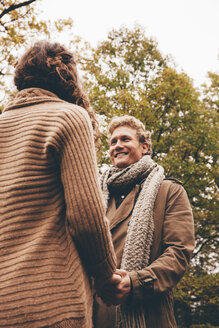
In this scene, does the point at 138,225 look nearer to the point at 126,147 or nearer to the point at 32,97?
the point at 126,147

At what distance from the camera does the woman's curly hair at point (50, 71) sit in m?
1.39

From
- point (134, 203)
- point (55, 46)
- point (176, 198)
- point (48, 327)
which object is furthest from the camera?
point (134, 203)

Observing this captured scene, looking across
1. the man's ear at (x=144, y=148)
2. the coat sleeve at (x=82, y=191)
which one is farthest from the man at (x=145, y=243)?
the coat sleeve at (x=82, y=191)

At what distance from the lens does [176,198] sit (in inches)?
91.0

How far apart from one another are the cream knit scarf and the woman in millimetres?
806

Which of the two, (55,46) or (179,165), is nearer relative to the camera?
(55,46)

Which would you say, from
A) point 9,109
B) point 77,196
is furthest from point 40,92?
point 77,196

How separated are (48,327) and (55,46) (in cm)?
123

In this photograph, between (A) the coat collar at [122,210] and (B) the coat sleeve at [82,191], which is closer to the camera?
(B) the coat sleeve at [82,191]

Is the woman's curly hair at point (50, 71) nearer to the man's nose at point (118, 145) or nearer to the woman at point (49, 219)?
the woman at point (49, 219)

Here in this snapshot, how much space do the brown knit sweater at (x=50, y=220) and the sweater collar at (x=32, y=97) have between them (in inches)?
1.7

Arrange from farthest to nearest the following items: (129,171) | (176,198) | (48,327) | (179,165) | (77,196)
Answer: (179,165), (129,171), (176,198), (77,196), (48,327)

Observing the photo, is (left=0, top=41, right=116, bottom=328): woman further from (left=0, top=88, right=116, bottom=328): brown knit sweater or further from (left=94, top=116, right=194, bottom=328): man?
(left=94, top=116, right=194, bottom=328): man

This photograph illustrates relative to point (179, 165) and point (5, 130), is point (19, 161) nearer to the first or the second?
point (5, 130)
